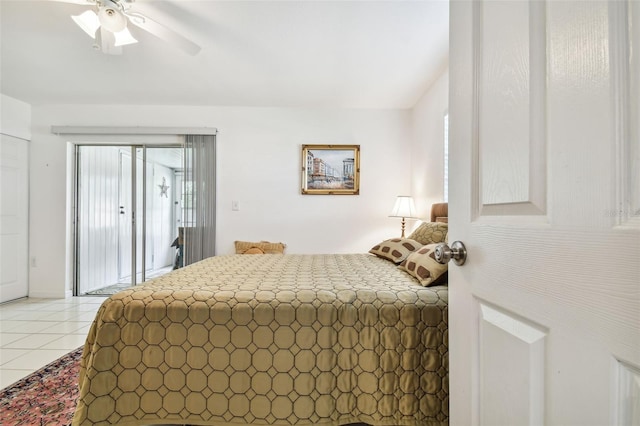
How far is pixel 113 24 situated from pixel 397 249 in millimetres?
2469

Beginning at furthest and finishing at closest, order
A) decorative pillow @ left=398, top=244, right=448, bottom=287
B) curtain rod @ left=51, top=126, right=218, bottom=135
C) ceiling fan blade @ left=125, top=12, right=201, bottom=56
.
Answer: curtain rod @ left=51, top=126, right=218, bottom=135
ceiling fan blade @ left=125, top=12, right=201, bottom=56
decorative pillow @ left=398, top=244, right=448, bottom=287

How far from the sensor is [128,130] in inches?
135

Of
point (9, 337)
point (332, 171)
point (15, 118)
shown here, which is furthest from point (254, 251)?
point (15, 118)

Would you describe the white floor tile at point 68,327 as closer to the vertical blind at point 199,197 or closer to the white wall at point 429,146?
the vertical blind at point 199,197

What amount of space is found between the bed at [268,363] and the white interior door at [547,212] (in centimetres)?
43

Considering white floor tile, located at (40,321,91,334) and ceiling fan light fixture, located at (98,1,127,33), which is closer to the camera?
ceiling fan light fixture, located at (98,1,127,33)

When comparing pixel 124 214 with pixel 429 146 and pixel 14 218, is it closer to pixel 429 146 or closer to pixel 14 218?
pixel 14 218

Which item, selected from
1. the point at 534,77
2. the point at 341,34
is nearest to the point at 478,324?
the point at 534,77

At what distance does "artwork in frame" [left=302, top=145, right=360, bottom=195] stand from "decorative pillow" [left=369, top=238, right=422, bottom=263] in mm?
1364

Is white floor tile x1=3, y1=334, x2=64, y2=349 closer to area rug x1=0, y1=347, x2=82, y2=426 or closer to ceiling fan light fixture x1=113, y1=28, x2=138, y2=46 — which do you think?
area rug x1=0, y1=347, x2=82, y2=426

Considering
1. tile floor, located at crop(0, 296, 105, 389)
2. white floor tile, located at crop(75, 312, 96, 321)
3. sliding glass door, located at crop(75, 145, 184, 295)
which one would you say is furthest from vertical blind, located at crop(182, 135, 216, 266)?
tile floor, located at crop(0, 296, 105, 389)

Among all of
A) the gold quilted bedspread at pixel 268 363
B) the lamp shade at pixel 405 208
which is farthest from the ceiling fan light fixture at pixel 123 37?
the lamp shade at pixel 405 208

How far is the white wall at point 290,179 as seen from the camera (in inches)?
138

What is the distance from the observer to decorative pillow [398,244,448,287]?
1353mm
